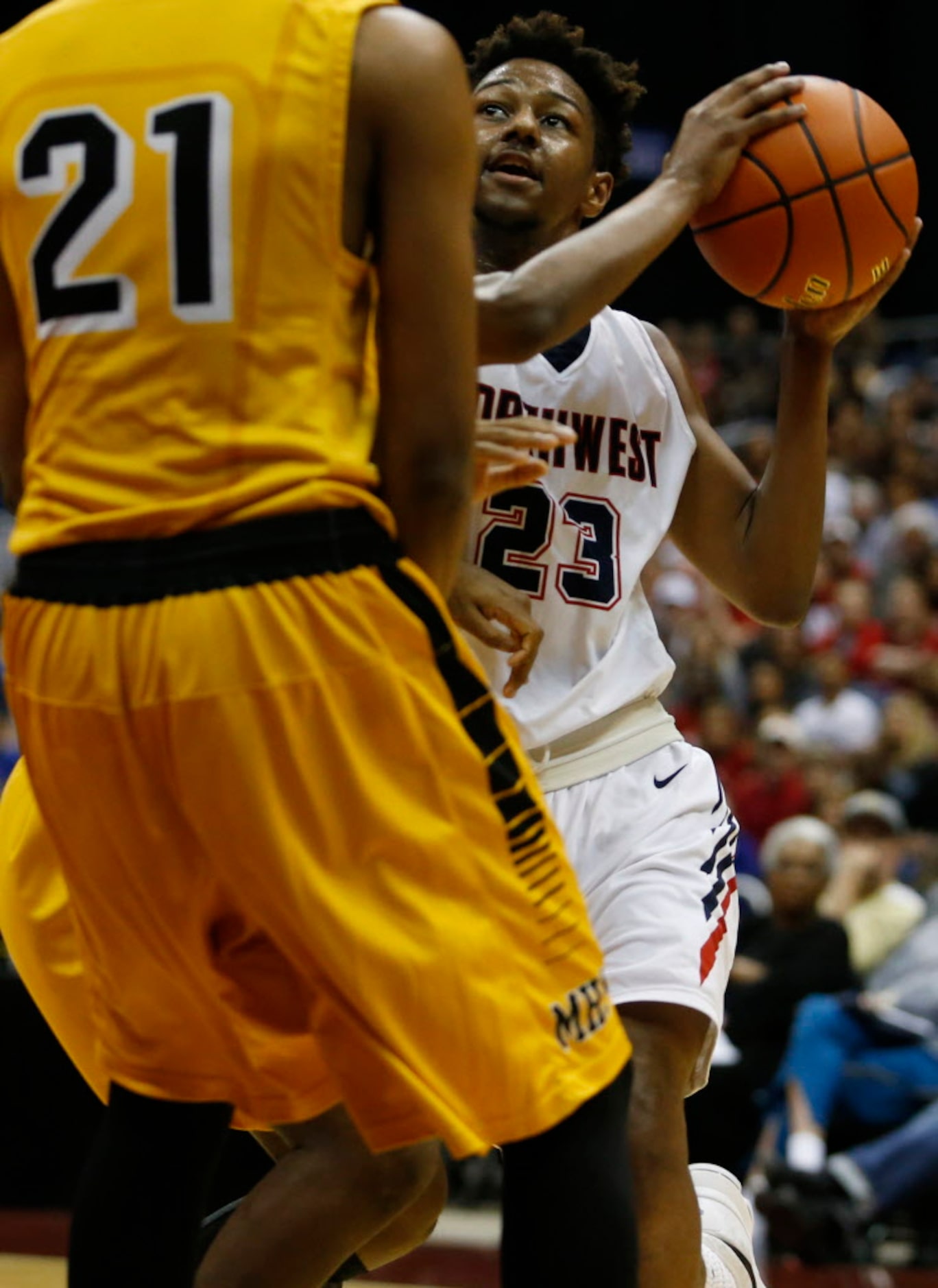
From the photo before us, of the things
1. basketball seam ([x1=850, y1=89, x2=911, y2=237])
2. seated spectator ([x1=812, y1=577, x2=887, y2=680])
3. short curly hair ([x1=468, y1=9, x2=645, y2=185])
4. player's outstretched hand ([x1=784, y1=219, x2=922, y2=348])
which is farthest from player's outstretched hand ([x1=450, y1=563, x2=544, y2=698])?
seated spectator ([x1=812, y1=577, x2=887, y2=680])

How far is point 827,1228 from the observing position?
6316 mm

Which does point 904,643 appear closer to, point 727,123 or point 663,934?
point 663,934

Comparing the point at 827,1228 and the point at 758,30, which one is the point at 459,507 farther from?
the point at 758,30

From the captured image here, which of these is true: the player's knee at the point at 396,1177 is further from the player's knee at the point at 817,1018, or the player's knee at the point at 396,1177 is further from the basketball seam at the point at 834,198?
the player's knee at the point at 817,1018

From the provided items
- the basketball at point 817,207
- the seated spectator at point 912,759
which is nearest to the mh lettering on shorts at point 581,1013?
the basketball at point 817,207

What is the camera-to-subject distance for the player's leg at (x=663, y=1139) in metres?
3.01

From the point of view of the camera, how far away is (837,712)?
10555 millimetres

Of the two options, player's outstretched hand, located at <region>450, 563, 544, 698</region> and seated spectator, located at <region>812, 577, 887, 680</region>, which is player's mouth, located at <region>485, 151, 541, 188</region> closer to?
player's outstretched hand, located at <region>450, 563, 544, 698</region>

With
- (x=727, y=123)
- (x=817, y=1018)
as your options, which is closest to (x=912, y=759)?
(x=817, y=1018)

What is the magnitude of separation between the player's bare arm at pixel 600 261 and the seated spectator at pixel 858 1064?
14.1ft

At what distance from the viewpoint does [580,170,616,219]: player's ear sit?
3.60 meters

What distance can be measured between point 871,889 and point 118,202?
6042mm

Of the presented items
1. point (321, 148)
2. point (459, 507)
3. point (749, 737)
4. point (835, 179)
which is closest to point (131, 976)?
point (459, 507)

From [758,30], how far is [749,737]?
11484mm
